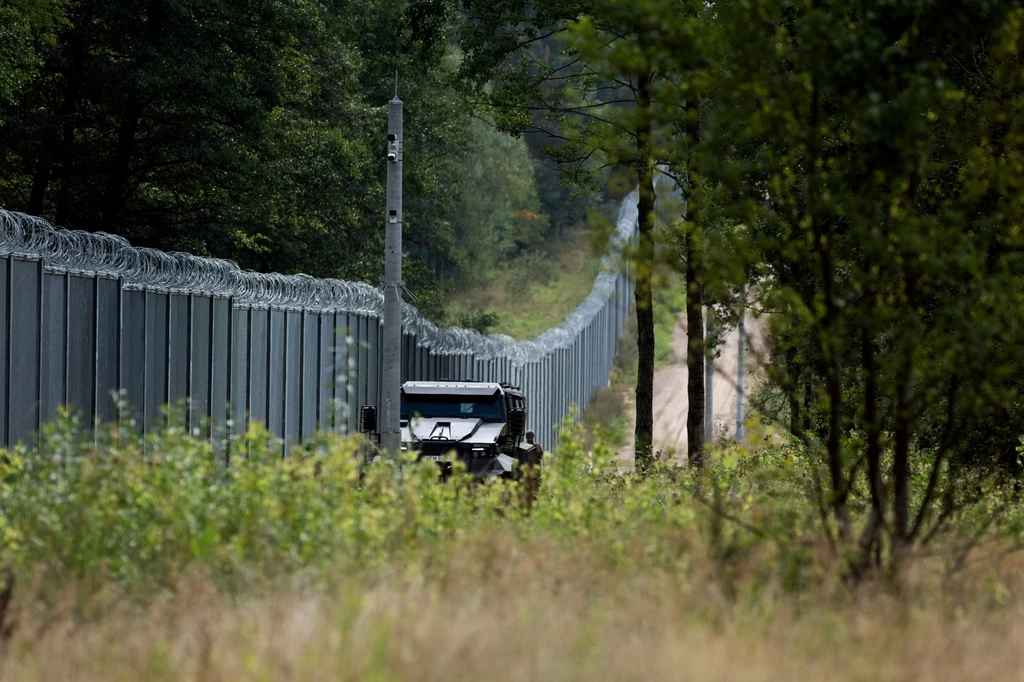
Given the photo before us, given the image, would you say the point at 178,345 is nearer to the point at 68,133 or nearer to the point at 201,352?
the point at 201,352

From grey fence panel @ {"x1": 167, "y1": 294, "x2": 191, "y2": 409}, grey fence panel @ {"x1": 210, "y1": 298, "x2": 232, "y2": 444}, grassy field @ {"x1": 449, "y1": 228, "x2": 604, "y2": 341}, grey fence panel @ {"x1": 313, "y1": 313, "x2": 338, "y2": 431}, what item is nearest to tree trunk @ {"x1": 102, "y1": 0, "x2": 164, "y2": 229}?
grey fence panel @ {"x1": 313, "y1": 313, "x2": 338, "y2": 431}

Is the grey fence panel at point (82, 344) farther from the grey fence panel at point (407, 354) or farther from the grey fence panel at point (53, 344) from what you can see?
the grey fence panel at point (407, 354)

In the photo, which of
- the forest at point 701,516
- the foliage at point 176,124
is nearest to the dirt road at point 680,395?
the foliage at point 176,124

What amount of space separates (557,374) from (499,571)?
4216 centimetres

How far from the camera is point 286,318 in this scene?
2583cm

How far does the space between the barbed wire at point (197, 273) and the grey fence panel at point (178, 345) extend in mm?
240

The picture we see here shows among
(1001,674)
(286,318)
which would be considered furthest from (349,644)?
(286,318)

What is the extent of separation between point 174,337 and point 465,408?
4.86 metres

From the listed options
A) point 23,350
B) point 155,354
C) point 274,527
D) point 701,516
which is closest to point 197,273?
point 155,354

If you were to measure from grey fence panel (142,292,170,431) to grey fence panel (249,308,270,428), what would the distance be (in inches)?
131

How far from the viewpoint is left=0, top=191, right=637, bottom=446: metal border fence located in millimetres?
15805

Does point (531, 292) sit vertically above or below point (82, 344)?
above

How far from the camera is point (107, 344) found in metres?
18.7

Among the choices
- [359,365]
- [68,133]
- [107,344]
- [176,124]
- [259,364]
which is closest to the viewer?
[107,344]
